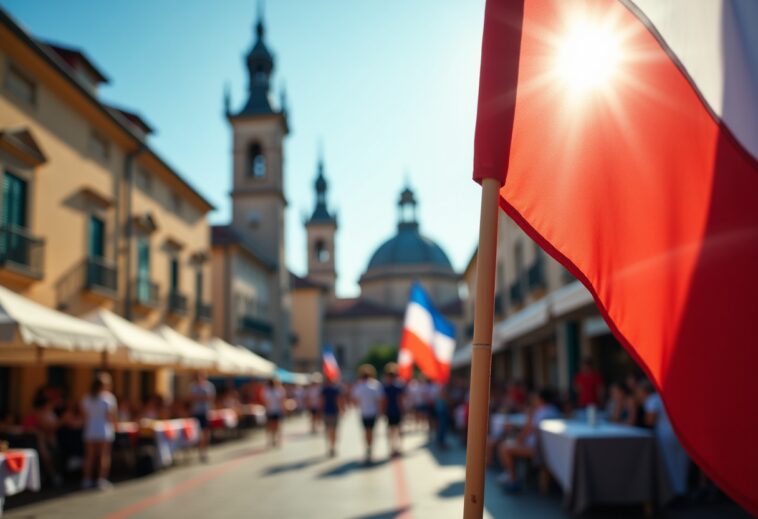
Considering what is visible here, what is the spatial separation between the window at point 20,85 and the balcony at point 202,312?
47.4ft

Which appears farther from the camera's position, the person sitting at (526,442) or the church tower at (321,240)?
the church tower at (321,240)

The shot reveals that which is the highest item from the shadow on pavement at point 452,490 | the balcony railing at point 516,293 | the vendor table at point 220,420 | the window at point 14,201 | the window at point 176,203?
the window at point 176,203

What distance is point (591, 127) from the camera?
3.66m

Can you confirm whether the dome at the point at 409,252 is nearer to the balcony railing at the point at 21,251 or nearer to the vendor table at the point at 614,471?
the balcony railing at the point at 21,251

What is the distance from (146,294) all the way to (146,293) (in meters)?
0.04

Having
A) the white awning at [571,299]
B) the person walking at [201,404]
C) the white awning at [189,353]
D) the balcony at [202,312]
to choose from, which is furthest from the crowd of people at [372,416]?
the balcony at [202,312]

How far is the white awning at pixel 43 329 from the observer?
970 cm

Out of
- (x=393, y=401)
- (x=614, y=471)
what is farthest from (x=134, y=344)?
(x=614, y=471)

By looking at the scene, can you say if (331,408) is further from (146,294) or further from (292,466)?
(146,294)

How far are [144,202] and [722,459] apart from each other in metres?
23.5

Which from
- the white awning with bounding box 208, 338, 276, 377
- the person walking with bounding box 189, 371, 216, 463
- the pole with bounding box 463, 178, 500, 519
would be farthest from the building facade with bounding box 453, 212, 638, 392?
the pole with bounding box 463, 178, 500, 519

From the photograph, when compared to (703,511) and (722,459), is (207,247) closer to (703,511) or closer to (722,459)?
(703,511)

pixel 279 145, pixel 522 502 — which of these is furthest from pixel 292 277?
pixel 522 502

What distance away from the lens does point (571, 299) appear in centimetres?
1200
